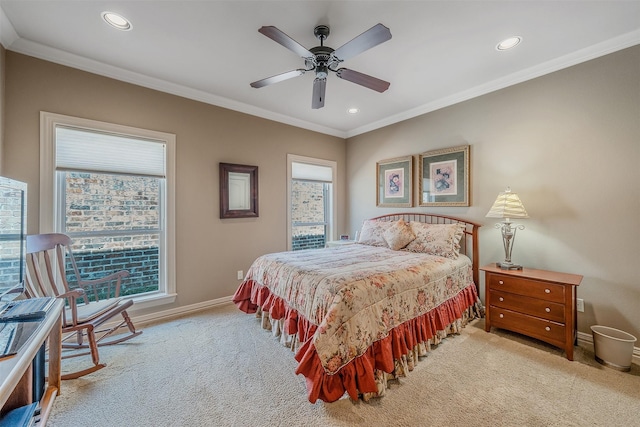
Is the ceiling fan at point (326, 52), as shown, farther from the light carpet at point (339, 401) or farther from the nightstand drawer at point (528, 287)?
the light carpet at point (339, 401)

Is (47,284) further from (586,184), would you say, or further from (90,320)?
(586,184)

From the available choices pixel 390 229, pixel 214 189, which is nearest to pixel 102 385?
pixel 214 189

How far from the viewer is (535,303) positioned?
235 centimetres

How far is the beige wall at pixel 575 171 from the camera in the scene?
7.28ft

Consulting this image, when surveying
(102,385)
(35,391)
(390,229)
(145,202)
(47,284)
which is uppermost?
(145,202)

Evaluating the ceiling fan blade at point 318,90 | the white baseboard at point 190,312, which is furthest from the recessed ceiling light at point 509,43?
the white baseboard at point 190,312

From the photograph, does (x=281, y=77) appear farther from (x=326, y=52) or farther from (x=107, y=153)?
(x=107, y=153)

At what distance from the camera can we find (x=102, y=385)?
6.19 ft

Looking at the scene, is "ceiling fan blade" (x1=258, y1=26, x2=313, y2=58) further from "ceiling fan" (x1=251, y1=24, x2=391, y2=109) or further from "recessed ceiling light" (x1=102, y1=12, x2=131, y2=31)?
"recessed ceiling light" (x1=102, y1=12, x2=131, y2=31)

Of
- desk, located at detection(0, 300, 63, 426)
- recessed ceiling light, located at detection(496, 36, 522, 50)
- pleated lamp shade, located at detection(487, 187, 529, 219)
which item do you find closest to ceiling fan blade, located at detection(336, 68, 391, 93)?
recessed ceiling light, located at detection(496, 36, 522, 50)

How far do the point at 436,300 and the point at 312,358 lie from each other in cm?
135

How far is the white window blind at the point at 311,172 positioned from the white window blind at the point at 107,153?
1936 mm

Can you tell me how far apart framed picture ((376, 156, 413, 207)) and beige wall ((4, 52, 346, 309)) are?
1138 millimetres

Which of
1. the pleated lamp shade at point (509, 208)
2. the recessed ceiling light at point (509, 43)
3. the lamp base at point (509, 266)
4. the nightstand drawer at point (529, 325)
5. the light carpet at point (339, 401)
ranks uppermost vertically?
the recessed ceiling light at point (509, 43)
